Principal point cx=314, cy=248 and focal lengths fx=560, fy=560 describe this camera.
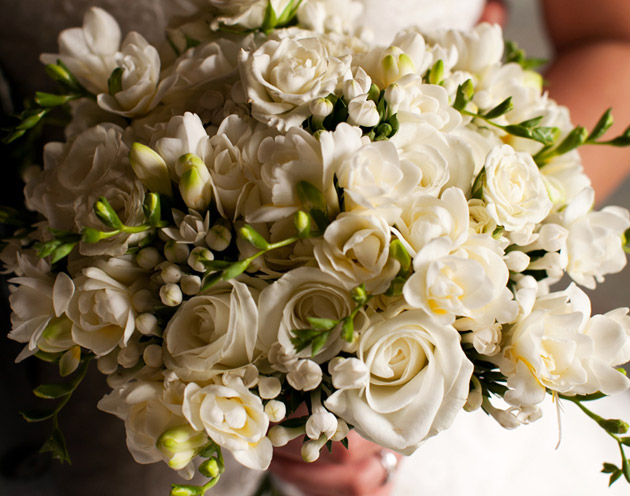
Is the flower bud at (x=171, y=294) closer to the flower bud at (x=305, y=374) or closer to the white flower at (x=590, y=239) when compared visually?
the flower bud at (x=305, y=374)

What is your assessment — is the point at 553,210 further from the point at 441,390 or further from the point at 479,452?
the point at 479,452

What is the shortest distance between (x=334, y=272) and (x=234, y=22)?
255 mm

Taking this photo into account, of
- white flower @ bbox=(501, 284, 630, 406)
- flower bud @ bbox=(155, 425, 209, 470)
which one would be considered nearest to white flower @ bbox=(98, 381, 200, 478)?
flower bud @ bbox=(155, 425, 209, 470)

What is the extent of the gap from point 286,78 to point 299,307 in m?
0.15

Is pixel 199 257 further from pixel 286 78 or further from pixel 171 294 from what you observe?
pixel 286 78

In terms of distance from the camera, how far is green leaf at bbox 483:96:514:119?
411 mm

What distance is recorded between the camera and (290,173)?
34 cm

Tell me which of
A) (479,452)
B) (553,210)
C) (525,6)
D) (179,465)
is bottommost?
(479,452)

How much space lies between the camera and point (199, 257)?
348 mm

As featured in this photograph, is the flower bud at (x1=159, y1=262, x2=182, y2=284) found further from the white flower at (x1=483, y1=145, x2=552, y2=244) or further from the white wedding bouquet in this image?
the white flower at (x1=483, y1=145, x2=552, y2=244)

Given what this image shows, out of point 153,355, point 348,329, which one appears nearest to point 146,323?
point 153,355

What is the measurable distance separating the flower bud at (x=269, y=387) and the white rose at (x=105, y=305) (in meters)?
0.09

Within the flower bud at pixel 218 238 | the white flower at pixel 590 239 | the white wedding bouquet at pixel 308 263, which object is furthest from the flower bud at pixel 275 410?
the white flower at pixel 590 239

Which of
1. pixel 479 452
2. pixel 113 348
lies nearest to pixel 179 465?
pixel 113 348
